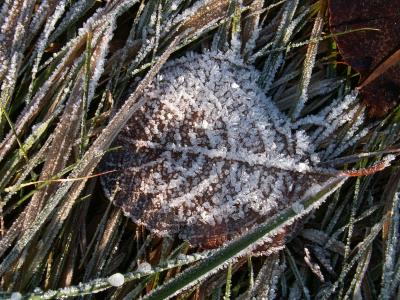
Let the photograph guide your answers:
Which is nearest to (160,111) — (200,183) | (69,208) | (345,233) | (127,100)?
(127,100)

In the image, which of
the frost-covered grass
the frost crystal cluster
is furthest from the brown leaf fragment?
the frost crystal cluster

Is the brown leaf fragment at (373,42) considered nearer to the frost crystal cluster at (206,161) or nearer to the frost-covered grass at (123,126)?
the frost-covered grass at (123,126)

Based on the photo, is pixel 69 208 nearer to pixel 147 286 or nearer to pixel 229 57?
pixel 147 286

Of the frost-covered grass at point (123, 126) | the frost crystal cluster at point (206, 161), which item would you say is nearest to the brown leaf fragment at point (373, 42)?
the frost-covered grass at point (123, 126)

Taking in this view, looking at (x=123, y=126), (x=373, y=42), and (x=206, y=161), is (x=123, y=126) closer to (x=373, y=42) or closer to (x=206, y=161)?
(x=206, y=161)

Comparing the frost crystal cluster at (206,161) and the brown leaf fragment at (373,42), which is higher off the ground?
the brown leaf fragment at (373,42)

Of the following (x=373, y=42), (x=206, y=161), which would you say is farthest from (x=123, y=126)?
(x=373, y=42)
